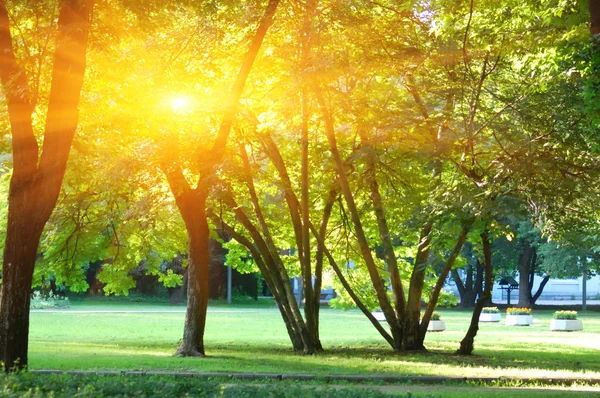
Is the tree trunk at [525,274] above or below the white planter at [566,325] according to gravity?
above

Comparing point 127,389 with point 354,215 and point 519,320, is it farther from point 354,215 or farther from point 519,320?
point 519,320

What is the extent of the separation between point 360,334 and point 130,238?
13.2 meters

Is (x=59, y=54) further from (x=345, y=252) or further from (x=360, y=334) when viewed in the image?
(x=360, y=334)

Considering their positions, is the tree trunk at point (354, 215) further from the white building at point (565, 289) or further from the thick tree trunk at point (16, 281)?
the white building at point (565, 289)

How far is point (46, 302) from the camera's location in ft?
194

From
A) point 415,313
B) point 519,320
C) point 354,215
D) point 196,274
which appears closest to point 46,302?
point 519,320

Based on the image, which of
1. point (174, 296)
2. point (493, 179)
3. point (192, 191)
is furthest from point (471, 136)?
point (174, 296)

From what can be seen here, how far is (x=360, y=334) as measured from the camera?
121 feet

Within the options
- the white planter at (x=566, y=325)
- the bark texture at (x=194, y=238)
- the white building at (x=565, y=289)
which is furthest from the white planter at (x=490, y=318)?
the white building at (x=565, y=289)

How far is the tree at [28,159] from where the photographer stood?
13391 millimetres

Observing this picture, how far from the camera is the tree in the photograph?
13.4 m

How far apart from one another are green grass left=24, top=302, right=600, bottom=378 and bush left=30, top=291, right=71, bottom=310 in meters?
15.2

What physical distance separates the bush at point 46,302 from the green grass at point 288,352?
15.2m

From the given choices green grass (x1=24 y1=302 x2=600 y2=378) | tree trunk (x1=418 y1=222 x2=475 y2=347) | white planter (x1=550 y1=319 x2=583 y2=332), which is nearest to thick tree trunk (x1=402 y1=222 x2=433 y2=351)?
tree trunk (x1=418 y1=222 x2=475 y2=347)
